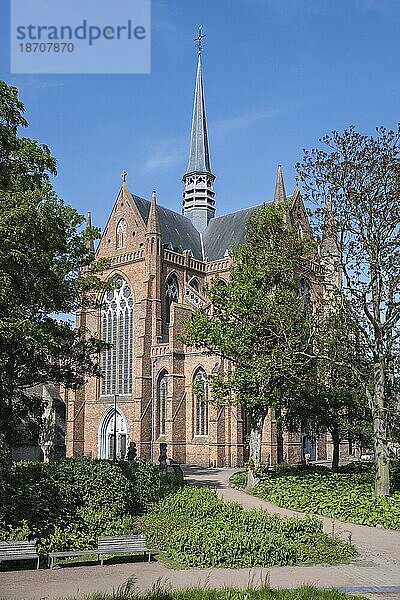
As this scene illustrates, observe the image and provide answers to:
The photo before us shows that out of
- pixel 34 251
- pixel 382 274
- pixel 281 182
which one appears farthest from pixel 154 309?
pixel 34 251

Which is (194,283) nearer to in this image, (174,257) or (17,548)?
(174,257)

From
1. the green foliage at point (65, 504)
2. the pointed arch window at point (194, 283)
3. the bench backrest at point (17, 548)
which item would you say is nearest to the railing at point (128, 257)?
the pointed arch window at point (194, 283)

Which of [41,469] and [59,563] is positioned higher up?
[41,469]

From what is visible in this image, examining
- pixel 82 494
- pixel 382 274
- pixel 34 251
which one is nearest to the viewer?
pixel 34 251

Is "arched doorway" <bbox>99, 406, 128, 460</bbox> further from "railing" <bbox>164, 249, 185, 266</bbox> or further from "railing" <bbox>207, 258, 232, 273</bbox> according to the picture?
"railing" <bbox>207, 258, 232, 273</bbox>

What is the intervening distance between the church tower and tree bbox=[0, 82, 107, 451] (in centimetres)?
3854

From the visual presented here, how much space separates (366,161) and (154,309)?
29682mm

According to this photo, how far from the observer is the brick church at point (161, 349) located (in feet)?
137

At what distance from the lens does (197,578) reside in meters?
11.0

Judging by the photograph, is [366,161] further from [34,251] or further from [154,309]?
[154,309]

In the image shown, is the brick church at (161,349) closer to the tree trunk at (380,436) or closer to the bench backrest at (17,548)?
the tree trunk at (380,436)

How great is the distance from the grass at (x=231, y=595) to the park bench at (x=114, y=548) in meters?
2.73

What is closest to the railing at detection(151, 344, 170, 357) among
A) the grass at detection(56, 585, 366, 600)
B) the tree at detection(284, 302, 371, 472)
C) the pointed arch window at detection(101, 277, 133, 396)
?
the pointed arch window at detection(101, 277, 133, 396)

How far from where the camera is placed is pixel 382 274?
19.0 metres
